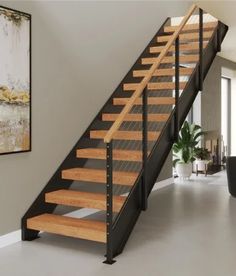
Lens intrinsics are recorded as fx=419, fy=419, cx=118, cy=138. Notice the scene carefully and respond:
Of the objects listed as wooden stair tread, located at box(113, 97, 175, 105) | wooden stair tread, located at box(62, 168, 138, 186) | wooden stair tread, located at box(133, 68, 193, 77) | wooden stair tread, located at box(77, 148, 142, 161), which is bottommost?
wooden stair tread, located at box(62, 168, 138, 186)

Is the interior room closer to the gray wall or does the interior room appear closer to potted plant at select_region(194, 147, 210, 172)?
potted plant at select_region(194, 147, 210, 172)

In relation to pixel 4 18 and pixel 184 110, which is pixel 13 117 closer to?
pixel 4 18

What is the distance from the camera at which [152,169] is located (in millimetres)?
4422

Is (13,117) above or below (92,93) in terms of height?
below

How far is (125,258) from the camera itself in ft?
12.1

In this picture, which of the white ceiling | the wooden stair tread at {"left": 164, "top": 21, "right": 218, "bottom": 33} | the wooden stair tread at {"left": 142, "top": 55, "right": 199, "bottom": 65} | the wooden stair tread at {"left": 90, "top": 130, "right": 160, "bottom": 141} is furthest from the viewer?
the white ceiling

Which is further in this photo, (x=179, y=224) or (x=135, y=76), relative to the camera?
(x=135, y=76)

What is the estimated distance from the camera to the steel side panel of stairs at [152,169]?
3.85 meters

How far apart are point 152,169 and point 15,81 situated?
5.44 feet

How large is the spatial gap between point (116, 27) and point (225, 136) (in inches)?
289

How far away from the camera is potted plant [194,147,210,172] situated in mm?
8867

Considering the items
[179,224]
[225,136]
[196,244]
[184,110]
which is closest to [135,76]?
[184,110]

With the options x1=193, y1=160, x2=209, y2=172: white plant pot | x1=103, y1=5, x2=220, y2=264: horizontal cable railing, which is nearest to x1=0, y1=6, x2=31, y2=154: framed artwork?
x1=103, y1=5, x2=220, y2=264: horizontal cable railing

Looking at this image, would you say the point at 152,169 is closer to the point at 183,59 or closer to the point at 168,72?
the point at 168,72
